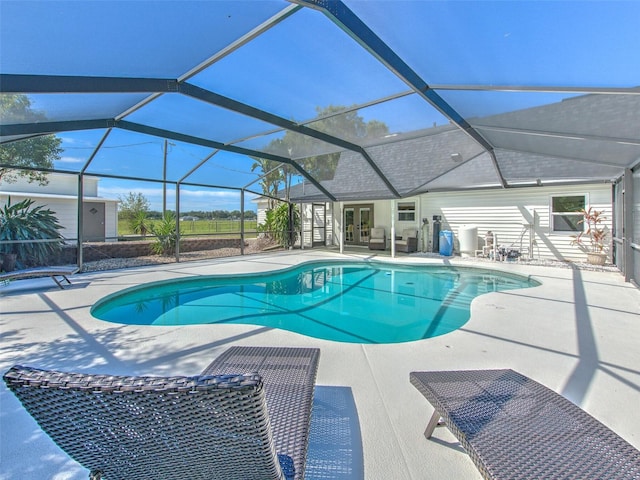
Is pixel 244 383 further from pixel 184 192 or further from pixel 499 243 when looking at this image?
pixel 184 192

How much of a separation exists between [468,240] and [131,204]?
16060mm

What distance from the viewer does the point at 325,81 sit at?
471cm

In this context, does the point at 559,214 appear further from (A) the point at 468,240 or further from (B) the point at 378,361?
(B) the point at 378,361

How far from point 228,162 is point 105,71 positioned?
5.81 metres

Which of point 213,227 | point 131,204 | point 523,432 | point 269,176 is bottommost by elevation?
point 523,432

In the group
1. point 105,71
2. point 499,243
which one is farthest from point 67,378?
point 499,243

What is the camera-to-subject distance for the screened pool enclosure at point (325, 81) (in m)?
2.86

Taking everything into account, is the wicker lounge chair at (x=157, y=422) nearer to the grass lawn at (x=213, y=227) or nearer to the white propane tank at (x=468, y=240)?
the white propane tank at (x=468, y=240)

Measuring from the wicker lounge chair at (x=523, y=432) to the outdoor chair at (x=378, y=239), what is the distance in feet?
37.6

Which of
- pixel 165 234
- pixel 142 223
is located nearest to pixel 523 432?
pixel 165 234

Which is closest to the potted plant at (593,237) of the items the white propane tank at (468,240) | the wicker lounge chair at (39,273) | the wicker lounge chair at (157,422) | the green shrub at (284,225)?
the white propane tank at (468,240)

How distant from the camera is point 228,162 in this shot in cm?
1003

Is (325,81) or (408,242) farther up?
(325,81)

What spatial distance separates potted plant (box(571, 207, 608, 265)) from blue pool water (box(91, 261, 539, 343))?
9.27 ft
